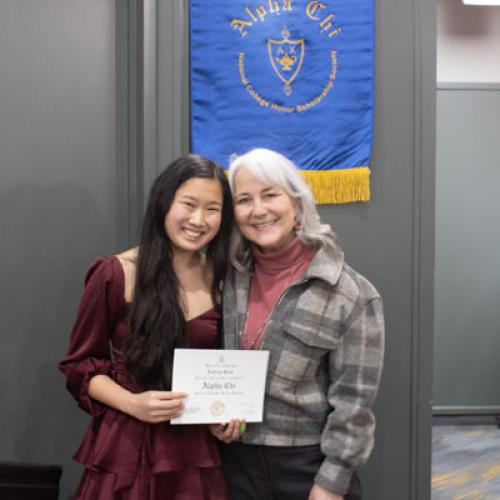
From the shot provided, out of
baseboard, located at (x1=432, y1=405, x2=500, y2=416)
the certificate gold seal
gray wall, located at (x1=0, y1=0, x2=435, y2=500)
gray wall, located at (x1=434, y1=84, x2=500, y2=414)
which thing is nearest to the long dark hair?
the certificate gold seal

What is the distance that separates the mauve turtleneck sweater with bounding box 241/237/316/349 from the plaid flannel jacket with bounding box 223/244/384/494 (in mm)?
33

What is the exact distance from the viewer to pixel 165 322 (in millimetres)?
1409

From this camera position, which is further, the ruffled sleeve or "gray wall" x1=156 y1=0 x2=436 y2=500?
"gray wall" x1=156 y1=0 x2=436 y2=500

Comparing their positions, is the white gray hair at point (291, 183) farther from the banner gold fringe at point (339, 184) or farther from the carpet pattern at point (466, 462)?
the carpet pattern at point (466, 462)

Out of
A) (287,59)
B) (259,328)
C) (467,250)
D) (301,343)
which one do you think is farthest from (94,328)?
(467,250)

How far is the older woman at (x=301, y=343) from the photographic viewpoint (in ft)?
4.68

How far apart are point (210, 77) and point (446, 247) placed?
8.49ft

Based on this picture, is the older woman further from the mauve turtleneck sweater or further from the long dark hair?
the long dark hair

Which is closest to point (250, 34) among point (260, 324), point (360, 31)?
point (360, 31)

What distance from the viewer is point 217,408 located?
1.39 m

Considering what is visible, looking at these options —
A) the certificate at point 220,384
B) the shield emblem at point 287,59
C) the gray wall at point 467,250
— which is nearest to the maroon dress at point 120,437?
the certificate at point 220,384

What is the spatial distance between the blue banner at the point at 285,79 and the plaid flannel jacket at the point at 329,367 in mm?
656

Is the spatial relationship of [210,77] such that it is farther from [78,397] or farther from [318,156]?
[78,397]

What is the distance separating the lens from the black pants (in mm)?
1458
